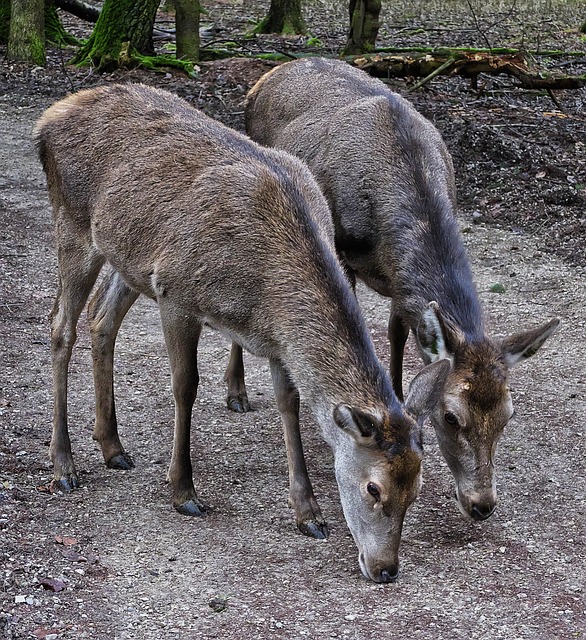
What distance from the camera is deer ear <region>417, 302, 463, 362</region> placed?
5656mm

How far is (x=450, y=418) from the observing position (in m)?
5.58

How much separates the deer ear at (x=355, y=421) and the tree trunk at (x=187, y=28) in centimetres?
1290

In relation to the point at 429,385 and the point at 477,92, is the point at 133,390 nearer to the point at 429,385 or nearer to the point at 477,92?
the point at 429,385

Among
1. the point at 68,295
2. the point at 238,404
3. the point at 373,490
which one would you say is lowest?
the point at 238,404

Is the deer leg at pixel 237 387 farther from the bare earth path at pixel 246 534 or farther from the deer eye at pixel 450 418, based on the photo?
the deer eye at pixel 450 418

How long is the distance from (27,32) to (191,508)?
13619 millimetres

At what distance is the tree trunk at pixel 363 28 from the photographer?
16641mm

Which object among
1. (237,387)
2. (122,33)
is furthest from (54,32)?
(237,387)

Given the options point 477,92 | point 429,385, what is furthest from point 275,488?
point 477,92

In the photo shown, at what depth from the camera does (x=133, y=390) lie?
7.60 metres

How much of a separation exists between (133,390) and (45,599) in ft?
9.39

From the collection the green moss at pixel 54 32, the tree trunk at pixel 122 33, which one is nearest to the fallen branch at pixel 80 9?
the green moss at pixel 54 32

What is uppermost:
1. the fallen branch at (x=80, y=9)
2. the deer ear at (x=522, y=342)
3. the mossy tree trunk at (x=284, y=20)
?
the deer ear at (x=522, y=342)

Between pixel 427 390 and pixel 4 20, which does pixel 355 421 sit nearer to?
pixel 427 390
